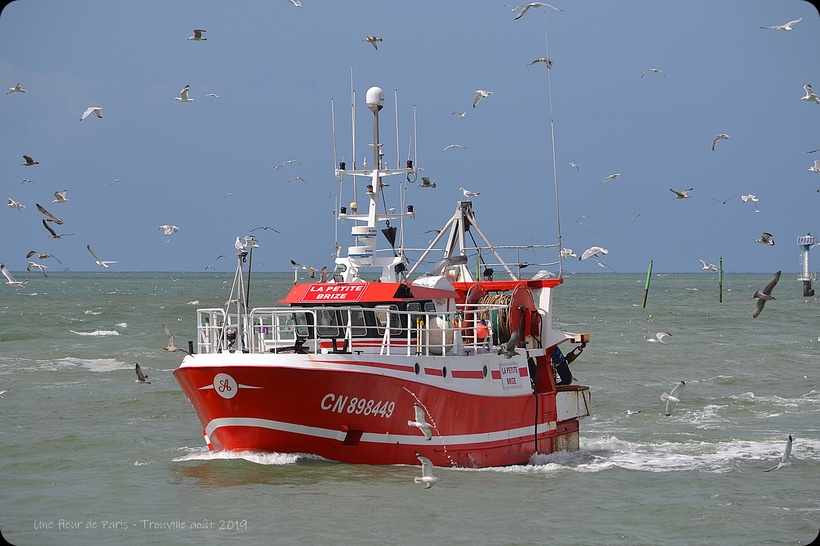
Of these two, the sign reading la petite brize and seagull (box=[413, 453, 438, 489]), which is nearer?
seagull (box=[413, 453, 438, 489])

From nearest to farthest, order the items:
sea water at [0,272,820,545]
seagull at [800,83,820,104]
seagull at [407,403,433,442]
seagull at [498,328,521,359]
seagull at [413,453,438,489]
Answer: sea water at [0,272,820,545], seagull at [413,453,438,489], seagull at [407,403,433,442], seagull at [498,328,521,359], seagull at [800,83,820,104]

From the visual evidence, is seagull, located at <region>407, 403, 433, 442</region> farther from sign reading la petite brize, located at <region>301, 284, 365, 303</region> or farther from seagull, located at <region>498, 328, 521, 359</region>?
sign reading la petite brize, located at <region>301, 284, 365, 303</region>

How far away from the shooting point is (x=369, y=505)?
16.6 m

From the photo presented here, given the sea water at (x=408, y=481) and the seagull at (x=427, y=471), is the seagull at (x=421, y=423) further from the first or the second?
the seagull at (x=427, y=471)

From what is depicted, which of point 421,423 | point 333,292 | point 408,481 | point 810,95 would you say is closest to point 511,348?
point 421,423

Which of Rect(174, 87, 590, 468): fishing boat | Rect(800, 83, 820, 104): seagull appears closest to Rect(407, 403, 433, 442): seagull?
Rect(174, 87, 590, 468): fishing boat

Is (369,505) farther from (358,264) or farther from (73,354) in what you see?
(73,354)

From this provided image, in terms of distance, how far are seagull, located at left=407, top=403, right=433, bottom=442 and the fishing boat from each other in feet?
0.16

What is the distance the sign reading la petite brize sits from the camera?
764 inches

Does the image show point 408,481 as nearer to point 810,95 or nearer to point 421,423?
point 421,423

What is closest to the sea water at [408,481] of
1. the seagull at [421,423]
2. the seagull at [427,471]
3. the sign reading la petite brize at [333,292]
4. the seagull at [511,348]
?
the seagull at [427,471]

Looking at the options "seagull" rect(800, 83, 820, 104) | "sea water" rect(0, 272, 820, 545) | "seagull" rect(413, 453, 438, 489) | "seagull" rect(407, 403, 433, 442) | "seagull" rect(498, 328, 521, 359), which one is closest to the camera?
"sea water" rect(0, 272, 820, 545)

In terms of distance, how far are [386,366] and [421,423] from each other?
1.10 m

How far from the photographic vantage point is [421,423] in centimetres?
1778
